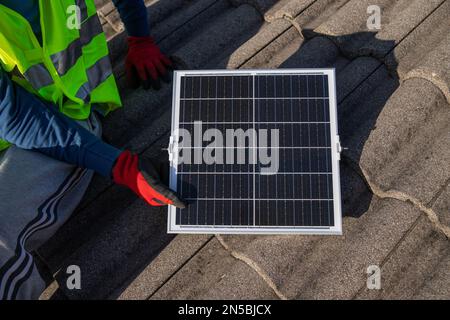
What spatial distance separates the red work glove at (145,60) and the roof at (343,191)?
0.35 feet

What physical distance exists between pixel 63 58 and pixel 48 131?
0.61 m

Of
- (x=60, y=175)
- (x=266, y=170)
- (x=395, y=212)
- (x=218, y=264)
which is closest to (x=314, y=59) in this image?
(x=266, y=170)

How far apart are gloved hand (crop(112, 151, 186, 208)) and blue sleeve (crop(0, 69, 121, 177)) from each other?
9cm

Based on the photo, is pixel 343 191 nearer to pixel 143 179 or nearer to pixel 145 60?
pixel 143 179

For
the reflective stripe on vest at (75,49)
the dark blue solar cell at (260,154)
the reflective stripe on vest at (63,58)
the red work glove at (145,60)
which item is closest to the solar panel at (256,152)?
the dark blue solar cell at (260,154)

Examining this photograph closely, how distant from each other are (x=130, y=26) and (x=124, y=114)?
0.81 m

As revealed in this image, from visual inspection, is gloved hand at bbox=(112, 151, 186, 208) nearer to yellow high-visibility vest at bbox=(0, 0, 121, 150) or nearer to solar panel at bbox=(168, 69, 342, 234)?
solar panel at bbox=(168, 69, 342, 234)

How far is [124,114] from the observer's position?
12.6 ft

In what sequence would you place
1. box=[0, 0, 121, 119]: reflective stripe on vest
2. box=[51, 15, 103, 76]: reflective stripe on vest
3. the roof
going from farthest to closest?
box=[51, 15, 103, 76]: reflective stripe on vest, box=[0, 0, 121, 119]: reflective stripe on vest, the roof

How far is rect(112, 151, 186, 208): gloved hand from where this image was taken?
3.17 metres

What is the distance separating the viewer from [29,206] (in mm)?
3375

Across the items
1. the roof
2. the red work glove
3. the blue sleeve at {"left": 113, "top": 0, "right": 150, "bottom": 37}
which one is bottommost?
the roof

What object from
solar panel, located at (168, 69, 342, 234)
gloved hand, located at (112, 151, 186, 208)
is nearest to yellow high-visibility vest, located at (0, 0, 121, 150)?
gloved hand, located at (112, 151, 186, 208)

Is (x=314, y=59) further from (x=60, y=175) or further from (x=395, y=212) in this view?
(x=60, y=175)
